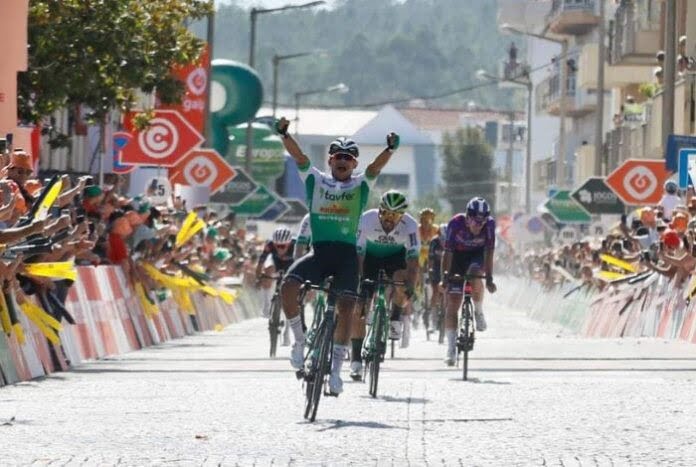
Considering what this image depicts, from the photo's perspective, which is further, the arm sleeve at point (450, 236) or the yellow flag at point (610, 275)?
the yellow flag at point (610, 275)

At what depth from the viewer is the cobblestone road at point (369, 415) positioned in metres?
12.9

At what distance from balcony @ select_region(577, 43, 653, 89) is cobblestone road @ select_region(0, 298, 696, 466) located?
2096 inches

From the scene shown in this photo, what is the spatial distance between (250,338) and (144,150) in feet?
12.2

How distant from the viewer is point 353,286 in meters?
16.9

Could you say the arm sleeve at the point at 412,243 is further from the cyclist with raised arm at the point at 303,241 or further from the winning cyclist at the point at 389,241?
the cyclist with raised arm at the point at 303,241


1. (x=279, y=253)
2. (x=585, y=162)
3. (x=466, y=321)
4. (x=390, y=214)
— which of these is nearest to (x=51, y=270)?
(x=390, y=214)

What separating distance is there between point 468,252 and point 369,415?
7562 millimetres

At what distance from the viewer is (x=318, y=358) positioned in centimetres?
1573

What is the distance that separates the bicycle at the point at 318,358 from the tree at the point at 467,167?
504 feet

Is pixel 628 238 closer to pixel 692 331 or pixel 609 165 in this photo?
pixel 692 331

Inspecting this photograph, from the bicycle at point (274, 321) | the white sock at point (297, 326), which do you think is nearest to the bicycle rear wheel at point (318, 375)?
the white sock at point (297, 326)

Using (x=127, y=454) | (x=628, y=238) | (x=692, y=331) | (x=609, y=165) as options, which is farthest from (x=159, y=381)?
(x=609, y=165)

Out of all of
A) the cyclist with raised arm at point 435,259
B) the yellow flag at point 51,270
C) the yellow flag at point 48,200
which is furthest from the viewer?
the cyclist with raised arm at point 435,259

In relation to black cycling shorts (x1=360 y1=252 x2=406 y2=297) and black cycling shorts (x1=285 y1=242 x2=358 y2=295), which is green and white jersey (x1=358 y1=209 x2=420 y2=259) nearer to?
black cycling shorts (x1=360 y1=252 x2=406 y2=297)
